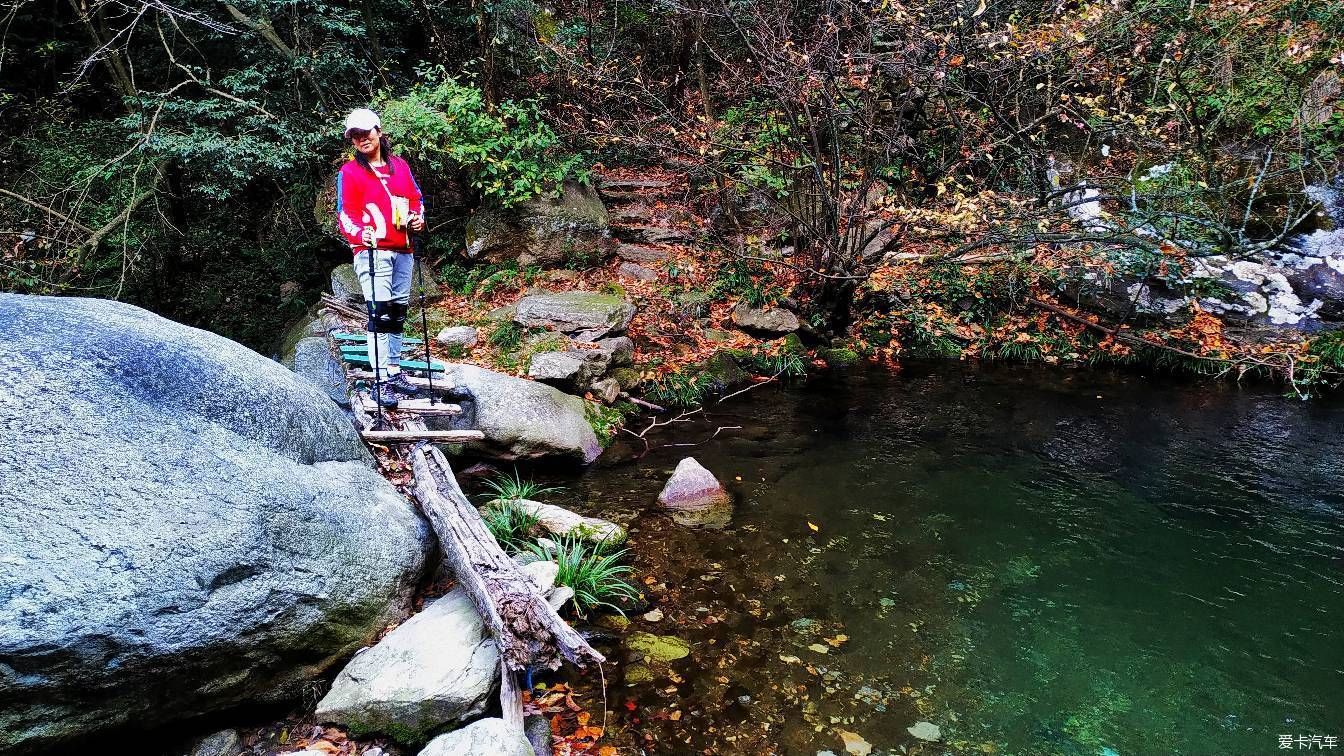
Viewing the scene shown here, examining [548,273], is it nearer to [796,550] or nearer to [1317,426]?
[796,550]

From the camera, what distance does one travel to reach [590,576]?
4770 millimetres

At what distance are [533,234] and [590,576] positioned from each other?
6922 millimetres

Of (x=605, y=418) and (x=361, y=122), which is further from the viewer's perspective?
(x=605, y=418)

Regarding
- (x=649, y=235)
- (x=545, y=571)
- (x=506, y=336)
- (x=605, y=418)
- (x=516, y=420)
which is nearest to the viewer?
(x=545, y=571)

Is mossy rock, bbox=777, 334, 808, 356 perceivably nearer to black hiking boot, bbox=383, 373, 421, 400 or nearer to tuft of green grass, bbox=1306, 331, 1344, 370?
black hiking boot, bbox=383, 373, 421, 400

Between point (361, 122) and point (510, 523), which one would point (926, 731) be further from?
point (361, 122)

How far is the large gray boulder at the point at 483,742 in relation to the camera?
3.16 meters

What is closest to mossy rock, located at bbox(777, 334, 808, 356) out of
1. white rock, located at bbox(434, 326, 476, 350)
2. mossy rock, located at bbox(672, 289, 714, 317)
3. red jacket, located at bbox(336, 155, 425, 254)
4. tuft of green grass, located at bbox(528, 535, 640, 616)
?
mossy rock, located at bbox(672, 289, 714, 317)

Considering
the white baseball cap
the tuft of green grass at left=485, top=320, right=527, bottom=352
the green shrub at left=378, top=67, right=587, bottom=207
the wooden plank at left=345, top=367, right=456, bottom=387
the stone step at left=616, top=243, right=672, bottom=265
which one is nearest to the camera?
the white baseball cap

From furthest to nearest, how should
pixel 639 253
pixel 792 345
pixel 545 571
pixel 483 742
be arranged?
1. pixel 639 253
2. pixel 792 345
3. pixel 545 571
4. pixel 483 742

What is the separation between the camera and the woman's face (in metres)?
4.84

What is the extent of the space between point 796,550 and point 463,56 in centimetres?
973

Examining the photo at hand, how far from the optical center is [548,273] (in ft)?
34.1

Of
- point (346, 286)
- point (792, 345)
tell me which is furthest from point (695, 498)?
point (346, 286)
